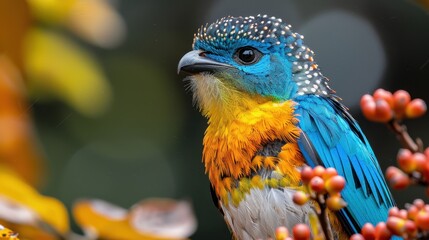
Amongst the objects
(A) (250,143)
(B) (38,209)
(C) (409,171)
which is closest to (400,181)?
(C) (409,171)

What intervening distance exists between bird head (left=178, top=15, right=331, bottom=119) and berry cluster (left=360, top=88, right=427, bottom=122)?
1404 mm

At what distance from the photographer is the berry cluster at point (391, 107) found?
1012mm

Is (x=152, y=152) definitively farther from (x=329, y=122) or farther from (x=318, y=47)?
(x=329, y=122)

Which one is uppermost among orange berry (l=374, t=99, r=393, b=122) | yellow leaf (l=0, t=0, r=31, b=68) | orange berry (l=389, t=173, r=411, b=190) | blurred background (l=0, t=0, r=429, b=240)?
yellow leaf (l=0, t=0, r=31, b=68)

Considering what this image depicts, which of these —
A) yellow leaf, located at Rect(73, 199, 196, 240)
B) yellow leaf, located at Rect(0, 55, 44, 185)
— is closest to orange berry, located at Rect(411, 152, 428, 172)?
yellow leaf, located at Rect(73, 199, 196, 240)

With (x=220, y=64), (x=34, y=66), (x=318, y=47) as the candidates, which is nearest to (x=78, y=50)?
(x=34, y=66)

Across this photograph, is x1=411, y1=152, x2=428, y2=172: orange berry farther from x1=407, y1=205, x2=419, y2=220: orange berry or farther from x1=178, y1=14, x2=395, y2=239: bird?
x1=178, y1=14, x2=395, y2=239: bird

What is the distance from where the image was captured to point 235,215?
2.38m

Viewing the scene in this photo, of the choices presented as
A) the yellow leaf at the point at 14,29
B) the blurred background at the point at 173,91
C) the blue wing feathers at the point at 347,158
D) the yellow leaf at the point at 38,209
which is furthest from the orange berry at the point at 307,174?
the blurred background at the point at 173,91

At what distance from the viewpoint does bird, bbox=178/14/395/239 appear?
2289 millimetres

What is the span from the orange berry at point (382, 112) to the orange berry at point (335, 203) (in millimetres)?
153

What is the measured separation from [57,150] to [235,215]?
3605 millimetres

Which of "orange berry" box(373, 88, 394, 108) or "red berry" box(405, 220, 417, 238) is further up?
"orange berry" box(373, 88, 394, 108)

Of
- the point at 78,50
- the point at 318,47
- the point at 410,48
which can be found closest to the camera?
the point at 78,50
